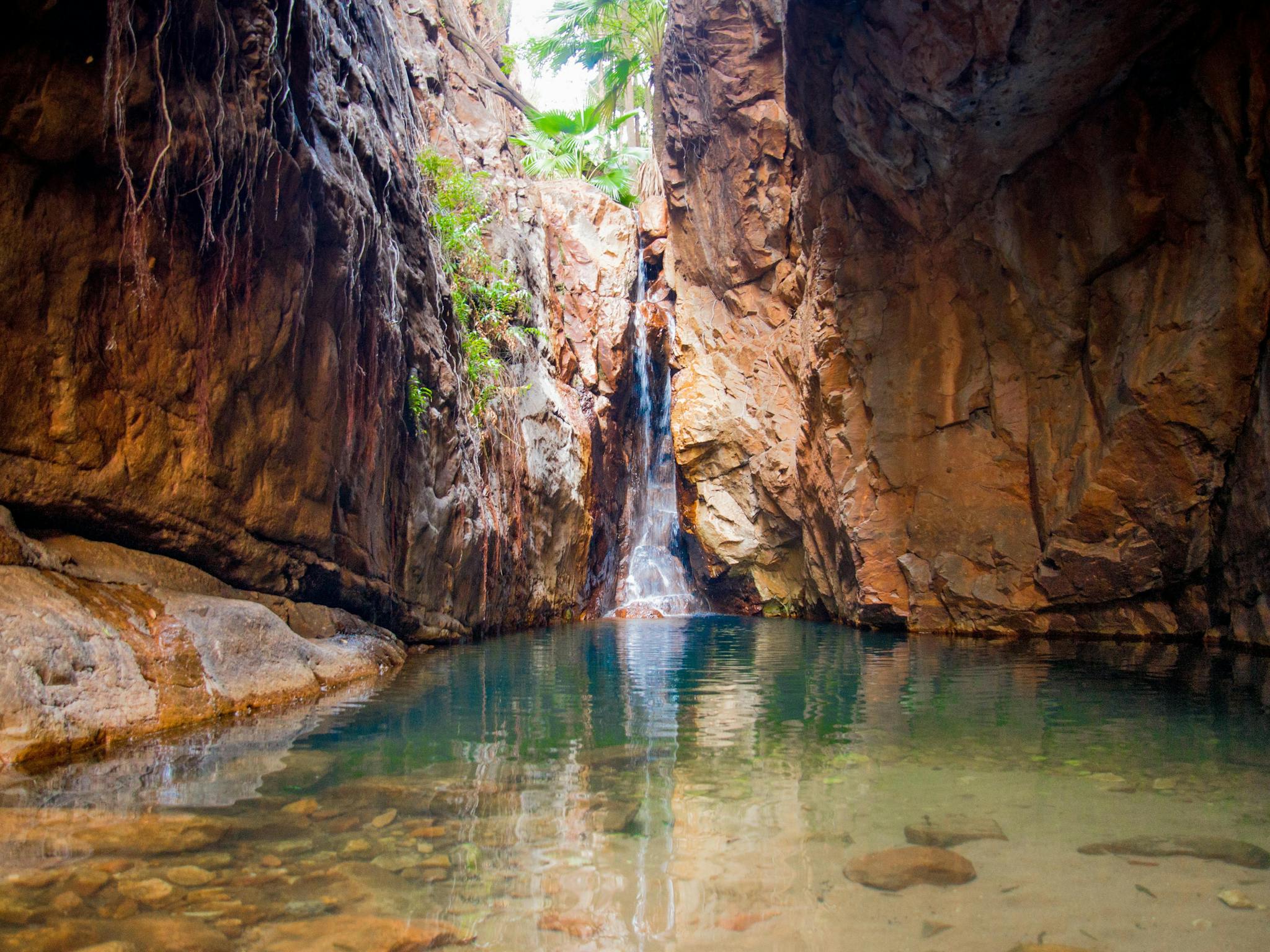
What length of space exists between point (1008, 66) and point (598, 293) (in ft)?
35.5

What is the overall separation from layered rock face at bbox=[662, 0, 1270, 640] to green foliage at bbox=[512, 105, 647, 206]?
4396 millimetres

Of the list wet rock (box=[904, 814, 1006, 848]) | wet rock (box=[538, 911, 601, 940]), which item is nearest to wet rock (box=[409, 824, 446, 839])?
wet rock (box=[538, 911, 601, 940])

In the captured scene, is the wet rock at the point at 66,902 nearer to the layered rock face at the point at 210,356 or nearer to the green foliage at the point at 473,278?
the layered rock face at the point at 210,356

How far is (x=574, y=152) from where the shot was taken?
1884 cm

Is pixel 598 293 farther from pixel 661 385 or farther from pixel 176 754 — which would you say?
pixel 176 754

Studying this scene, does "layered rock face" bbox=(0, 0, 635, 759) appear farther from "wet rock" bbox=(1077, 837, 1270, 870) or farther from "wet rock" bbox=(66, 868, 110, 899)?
"wet rock" bbox=(1077, 837, 1270, 870)

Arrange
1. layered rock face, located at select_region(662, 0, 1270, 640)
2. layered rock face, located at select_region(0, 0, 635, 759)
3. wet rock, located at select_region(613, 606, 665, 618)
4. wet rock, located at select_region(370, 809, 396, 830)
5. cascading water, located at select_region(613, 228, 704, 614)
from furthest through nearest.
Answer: cascading water, located at select_region(613, 228, 704, 614) → wet rock, located at select_region(613, 606, 665, 618) → layered rock face, located at select_region(662, 0, 1270, 640) → layered rock face, located at select_region(0, 0, 635, 759) → wet rock, located at select_region(370, 809, 396, 830)

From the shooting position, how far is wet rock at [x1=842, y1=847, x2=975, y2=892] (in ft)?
6.88

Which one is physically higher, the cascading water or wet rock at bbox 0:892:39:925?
the cascading water

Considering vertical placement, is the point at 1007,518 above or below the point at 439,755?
above

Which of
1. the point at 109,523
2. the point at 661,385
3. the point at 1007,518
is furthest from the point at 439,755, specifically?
the point at 661,385

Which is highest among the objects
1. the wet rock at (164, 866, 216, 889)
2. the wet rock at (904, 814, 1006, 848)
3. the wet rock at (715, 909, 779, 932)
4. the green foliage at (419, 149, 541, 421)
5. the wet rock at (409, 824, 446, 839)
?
the green foliage at (419, 149, 541, 421)

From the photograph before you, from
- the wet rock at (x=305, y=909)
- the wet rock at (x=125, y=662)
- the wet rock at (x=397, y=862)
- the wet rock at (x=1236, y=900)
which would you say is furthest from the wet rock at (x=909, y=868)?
the wet rock at (x=125, y=662)

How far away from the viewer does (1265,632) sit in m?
6.92
